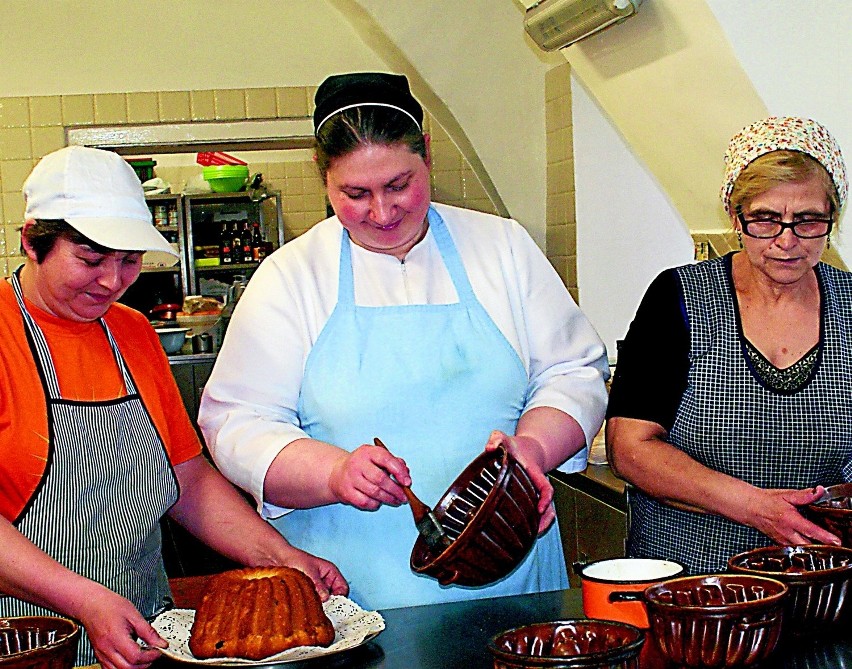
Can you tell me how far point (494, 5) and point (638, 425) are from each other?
3.18 m

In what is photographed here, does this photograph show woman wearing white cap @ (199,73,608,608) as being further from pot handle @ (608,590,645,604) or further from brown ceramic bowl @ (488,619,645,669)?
brown ceramic bowl @ (488,619,645,669)

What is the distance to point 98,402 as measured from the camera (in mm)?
1902

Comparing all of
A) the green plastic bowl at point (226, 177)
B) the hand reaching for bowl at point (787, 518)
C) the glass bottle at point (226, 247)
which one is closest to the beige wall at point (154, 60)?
the green plastic bowl at point (226, 177)

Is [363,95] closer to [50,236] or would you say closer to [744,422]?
[50,236]

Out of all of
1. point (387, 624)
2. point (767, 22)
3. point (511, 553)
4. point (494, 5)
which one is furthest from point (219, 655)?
point (494, 5)

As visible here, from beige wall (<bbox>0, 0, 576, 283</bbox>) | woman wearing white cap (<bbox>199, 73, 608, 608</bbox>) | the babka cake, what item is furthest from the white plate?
beige wall (<bbox>0, 0, 576, 283</bbox>)

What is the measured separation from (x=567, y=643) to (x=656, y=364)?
0.97 meters

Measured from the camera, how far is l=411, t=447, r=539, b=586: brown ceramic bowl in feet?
4.39

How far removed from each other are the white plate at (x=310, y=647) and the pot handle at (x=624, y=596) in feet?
1.04

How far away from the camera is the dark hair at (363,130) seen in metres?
1.78

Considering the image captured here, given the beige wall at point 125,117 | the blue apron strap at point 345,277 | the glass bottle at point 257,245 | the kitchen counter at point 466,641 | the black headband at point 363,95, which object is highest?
the beige wall at point 125,117

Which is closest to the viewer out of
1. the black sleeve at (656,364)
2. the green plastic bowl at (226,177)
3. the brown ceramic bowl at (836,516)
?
the brown ceramic bowl at (836,516)

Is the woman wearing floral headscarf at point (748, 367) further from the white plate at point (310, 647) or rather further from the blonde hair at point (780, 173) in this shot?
the white plate at point (310, 647)

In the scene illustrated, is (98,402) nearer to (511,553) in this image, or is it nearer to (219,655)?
(219,655)
